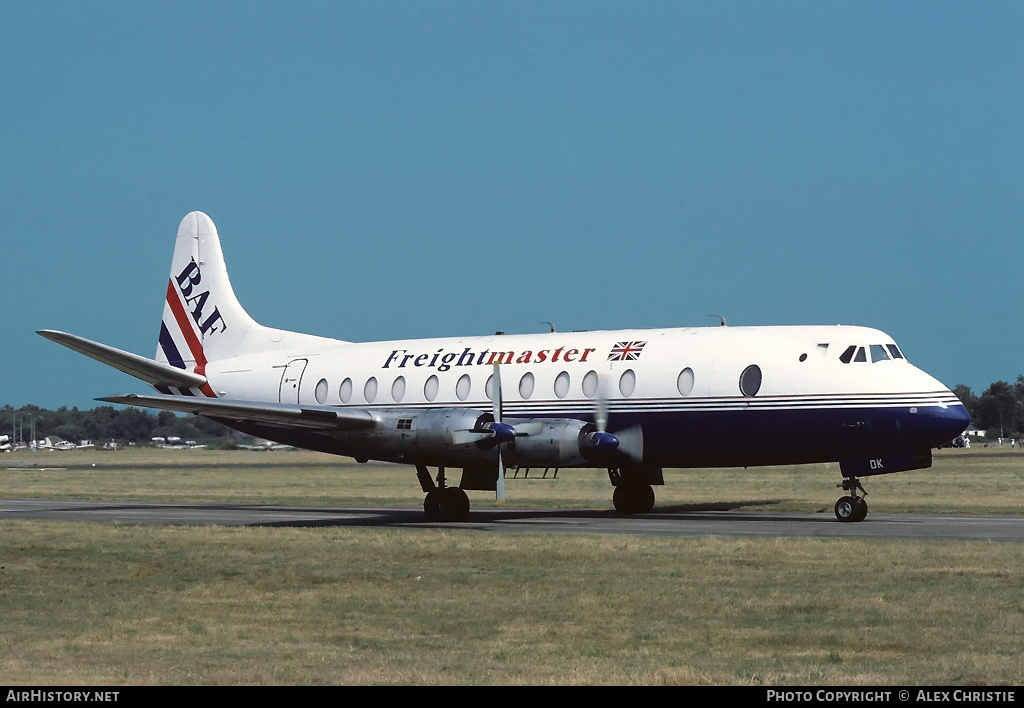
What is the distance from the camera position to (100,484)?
58.4m

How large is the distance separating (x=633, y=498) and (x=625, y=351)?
4.73 metres

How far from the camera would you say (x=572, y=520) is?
3164 cm

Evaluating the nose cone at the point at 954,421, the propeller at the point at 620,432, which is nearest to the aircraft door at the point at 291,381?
the propeller at the point at 620,432

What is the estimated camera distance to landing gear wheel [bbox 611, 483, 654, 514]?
114ft

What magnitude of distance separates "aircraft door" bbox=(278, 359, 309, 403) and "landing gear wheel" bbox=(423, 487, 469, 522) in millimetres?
7304

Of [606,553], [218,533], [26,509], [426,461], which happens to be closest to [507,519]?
[426,461]

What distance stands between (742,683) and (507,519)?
21.2 meters

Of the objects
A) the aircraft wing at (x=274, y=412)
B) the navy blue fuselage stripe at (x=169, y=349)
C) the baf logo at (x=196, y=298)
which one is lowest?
the aircraft wing at (x=274, y=412)

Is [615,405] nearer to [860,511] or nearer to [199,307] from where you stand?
[860,511]

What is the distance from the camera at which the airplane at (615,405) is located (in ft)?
95.8

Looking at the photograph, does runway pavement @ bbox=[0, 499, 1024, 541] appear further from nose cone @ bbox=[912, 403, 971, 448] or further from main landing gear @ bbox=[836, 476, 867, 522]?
nose cone @ bbox=[912, 403, 971, 448]

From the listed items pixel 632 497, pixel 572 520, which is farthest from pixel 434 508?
pixel 632 497

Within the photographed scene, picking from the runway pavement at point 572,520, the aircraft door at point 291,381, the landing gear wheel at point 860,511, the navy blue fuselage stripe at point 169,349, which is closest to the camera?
the runway pavement at point 572,520

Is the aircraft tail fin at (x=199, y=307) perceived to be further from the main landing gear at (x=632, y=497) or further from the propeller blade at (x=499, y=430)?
the main landing gear at (x=632, y=497)
